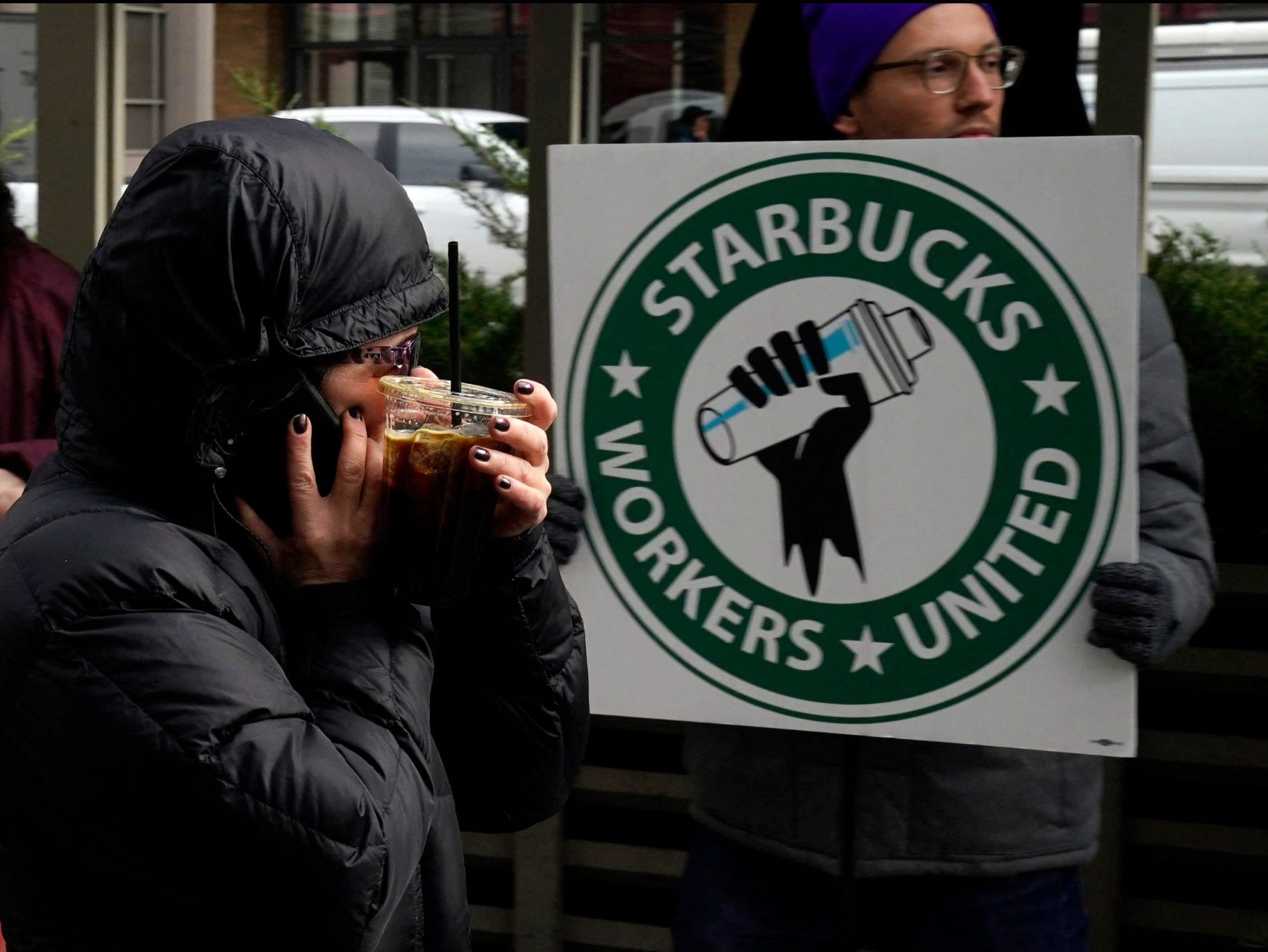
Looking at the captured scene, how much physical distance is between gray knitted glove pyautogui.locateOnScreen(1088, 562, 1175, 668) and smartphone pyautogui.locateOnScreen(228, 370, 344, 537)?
1.03m

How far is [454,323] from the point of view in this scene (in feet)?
5.15

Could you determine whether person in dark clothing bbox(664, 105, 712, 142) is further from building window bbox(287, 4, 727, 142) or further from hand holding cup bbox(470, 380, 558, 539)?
hand holding cup bbox(470, 380, 558, 539)

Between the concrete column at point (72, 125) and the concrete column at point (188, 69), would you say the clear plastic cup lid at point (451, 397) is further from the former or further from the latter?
the concrete column at point (188, 69)

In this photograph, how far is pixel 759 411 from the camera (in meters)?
2.24

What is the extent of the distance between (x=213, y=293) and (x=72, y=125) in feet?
9.33

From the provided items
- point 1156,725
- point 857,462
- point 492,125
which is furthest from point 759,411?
point 492,125

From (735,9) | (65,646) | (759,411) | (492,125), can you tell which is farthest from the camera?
(735,9)

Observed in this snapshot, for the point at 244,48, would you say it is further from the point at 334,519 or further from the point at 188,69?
the point at 334,519

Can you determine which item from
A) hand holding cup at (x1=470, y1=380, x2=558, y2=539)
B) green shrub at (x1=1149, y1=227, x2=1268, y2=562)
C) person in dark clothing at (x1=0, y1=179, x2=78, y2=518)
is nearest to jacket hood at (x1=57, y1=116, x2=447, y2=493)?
hand holding cup at (x1=470, y1=380, x2=558, y2=539)

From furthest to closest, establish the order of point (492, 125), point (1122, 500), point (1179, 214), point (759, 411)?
1. point (492, 125)
2. point (1179, 214)
3. point (759, 411)
4. point (1122, 500)

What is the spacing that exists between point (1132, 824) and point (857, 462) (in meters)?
1.44

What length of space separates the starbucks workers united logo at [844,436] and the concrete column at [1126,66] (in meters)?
1.09

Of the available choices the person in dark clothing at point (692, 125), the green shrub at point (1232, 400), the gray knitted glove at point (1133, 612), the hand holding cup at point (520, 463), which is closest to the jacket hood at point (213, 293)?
the hand holding cup at point (520, 463)

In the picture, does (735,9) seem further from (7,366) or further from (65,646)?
(65,646)
